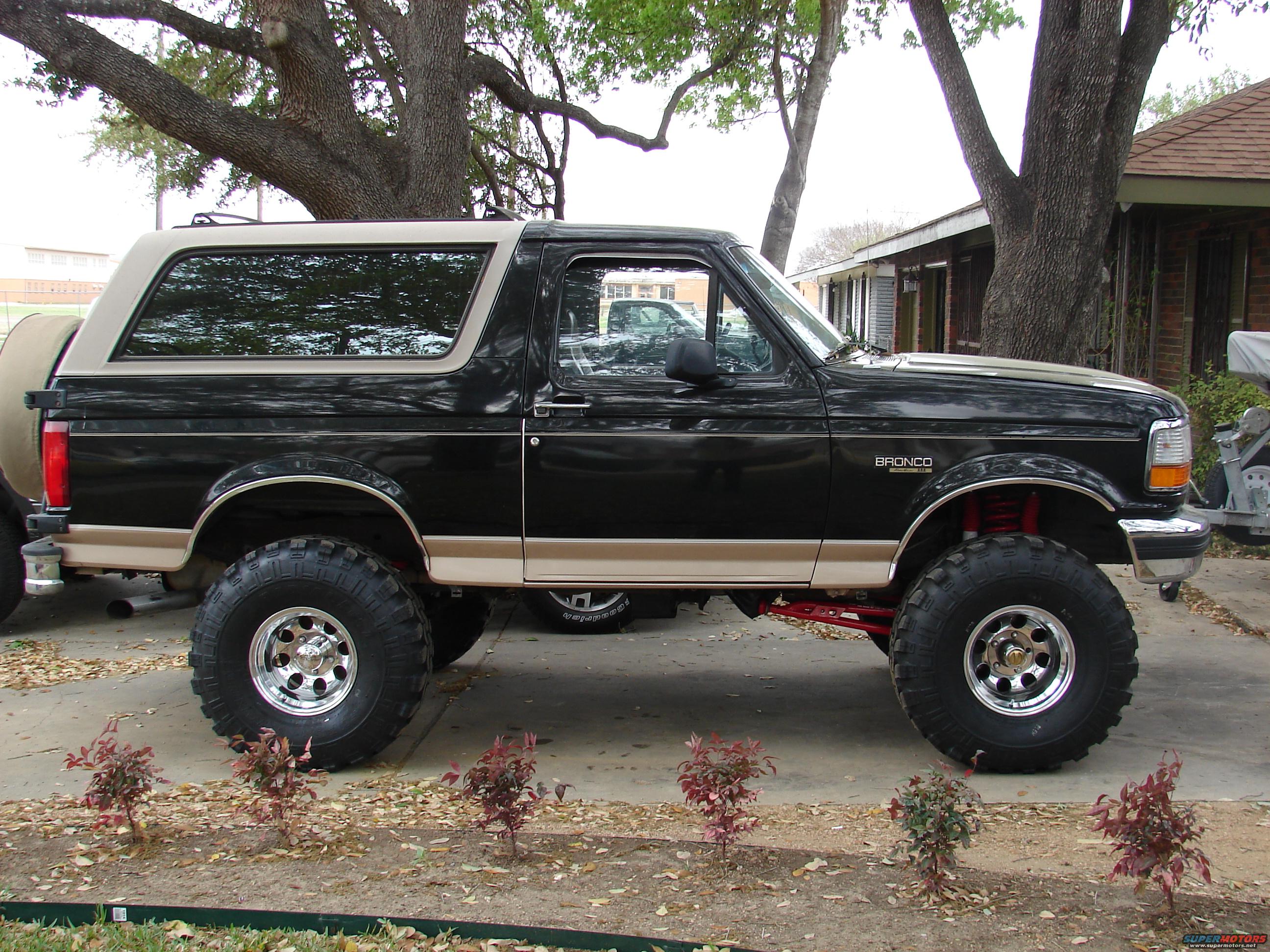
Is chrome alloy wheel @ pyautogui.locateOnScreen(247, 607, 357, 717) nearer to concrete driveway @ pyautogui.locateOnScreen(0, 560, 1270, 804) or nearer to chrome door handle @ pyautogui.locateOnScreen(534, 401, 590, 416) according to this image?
concrete driveway @ pyautogui.locateOnScreen(0, 560, 1270, 804)

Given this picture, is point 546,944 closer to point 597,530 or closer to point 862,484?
point 597,530

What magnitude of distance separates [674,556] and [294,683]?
5.51ft

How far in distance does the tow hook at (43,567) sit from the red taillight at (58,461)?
19 cm

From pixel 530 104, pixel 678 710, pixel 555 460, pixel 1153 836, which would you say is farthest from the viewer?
pixel 530 104

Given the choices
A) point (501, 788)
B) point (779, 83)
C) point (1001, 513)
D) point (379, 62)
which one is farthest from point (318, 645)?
point (779, 83)

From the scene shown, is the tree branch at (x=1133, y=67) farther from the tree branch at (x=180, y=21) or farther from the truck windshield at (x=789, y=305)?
the tree branch at (x=180, y=21)

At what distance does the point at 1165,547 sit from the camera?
15.2 feet

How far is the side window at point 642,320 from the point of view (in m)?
4.80

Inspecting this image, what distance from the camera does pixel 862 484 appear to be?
470 cm

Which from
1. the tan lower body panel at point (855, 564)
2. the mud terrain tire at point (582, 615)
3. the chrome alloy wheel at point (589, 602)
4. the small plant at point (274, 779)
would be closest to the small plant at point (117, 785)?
the small plant at point (274, 779)

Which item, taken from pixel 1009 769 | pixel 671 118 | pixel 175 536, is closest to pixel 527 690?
pixel 175 536

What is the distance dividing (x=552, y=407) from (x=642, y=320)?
0.55m

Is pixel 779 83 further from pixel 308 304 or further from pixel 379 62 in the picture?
pixel 308 304

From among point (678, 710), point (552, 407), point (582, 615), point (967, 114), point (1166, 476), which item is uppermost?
point (967, 114)
